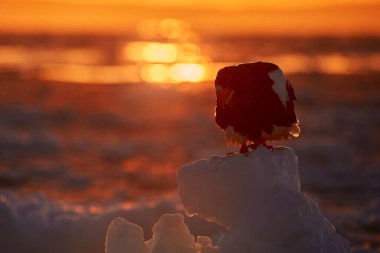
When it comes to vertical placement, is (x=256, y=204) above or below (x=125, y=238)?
above

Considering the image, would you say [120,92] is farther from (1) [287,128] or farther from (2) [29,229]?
(1) [287,128]

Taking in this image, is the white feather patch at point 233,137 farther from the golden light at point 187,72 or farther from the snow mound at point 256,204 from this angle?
the golden light at point 187,72

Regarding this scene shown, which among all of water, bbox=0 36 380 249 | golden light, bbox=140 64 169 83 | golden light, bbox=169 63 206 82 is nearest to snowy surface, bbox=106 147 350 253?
water, bbox=0 36 380 249

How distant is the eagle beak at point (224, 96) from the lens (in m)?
3.35

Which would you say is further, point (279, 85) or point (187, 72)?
point (187, 72)

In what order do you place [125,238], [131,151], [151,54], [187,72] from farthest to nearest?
1. [151,54]
2. [187,72]
3. [131,151]
4. [125,238]

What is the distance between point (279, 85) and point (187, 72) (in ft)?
97.5

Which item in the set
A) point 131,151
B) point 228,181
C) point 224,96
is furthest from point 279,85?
point 131,151

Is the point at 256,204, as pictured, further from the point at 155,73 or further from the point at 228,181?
the point at 155,73

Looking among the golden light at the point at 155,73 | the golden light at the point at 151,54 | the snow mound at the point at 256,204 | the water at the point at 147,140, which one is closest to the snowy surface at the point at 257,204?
the snow mound at the point at 256,204

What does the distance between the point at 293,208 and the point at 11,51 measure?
4127 centimetres

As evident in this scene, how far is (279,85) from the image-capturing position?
3.34 m

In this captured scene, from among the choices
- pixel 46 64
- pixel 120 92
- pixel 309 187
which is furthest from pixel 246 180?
pixel 46 64

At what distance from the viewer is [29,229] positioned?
559 centimetres
